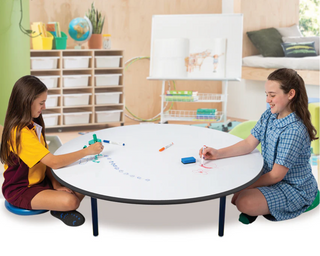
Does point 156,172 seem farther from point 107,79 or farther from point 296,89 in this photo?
point 107,79

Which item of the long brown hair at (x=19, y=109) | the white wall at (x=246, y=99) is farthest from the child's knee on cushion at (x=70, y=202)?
the white wall at (x=246, y=99)

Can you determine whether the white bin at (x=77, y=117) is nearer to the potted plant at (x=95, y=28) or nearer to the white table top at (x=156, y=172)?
the potted plant at (x=95, y=28)

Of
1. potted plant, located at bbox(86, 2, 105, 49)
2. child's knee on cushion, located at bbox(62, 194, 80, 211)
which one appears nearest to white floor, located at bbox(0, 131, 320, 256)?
child's knee on cushion, located at bbox(62, 194, 80, 211)

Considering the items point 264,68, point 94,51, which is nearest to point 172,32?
point 94,51

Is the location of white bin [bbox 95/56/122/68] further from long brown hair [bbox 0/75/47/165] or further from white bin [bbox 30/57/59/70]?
long brown hair [bbox 0/75/47/165]

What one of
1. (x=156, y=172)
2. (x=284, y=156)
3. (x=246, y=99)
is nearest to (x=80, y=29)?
(x=246, y=99)

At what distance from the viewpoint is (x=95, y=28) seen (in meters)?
4.13

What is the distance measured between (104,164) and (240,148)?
0.64 m

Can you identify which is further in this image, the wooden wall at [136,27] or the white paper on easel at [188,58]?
the wooden wall at [136,27]

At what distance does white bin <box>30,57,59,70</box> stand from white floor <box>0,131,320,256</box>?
2.09 meters

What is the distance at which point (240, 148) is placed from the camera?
196 cm

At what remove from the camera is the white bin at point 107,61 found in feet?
13.5

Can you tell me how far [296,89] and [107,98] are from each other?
2661mm

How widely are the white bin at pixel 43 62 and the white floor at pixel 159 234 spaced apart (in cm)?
209
